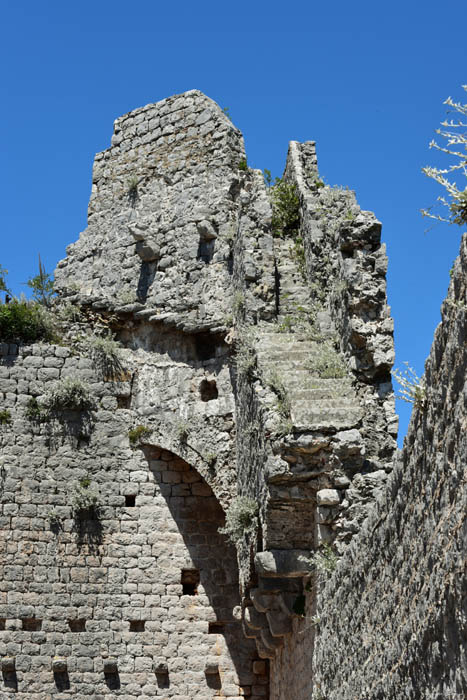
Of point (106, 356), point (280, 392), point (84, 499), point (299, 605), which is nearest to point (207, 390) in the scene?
point (106, 356)

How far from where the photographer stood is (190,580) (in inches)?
556

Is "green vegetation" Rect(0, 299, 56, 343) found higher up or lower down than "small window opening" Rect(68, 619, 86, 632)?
higher up

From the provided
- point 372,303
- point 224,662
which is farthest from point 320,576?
point 224,662

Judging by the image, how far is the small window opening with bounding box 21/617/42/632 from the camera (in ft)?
45.2

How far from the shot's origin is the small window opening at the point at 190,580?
14.1m

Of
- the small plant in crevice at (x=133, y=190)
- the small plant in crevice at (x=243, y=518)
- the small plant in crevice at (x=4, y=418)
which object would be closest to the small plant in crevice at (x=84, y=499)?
the small plant in crevice at (x=4, y=418)

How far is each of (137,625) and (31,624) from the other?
1.39m

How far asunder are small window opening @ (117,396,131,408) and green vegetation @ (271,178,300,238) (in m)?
3.19

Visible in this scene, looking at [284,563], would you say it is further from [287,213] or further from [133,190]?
[133,190]

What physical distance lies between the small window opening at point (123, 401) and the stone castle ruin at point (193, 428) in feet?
0.21

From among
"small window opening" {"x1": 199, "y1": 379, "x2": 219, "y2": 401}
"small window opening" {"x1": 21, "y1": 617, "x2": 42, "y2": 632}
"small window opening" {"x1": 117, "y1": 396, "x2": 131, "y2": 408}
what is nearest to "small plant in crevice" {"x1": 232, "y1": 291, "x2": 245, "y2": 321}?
"small window opening" {"x1": 199, "y1": 379, "x2": 219, "y2": 401}

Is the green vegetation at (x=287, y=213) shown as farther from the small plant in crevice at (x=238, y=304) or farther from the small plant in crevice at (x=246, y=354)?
the small plant in crevice at (x=246, y=354)

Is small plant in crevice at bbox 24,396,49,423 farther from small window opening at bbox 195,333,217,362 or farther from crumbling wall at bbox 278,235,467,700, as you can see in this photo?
crumbling wall at bbox 278,235,467,700

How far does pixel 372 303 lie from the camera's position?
35.6 ft
